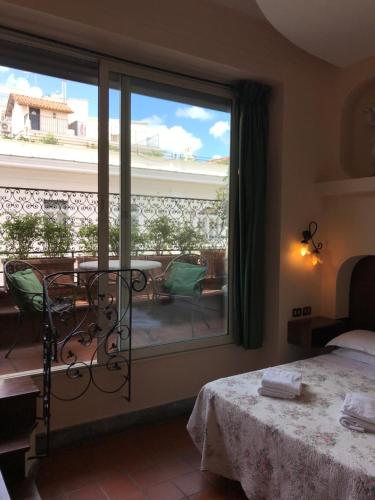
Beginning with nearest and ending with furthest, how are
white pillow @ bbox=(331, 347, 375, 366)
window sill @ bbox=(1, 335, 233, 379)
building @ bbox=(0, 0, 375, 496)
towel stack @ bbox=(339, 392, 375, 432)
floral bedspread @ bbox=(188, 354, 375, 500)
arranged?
1. floral bedspread @ bbox=(188, 354, 375, 500)
2. towel stack @ bbox=(339, 392, 375, 432)
3. building @ bbox=(0, 0, 375, 496)
4. window sill @ bbox=(1, 335, 233, 379)
5. white pillow @ bbox=(331, 347, 375, 366)

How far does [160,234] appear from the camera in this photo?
302cm

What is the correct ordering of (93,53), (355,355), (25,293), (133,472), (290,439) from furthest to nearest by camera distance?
(25,293)
(355,355)
(93,53)
(133,472)
(290,439)

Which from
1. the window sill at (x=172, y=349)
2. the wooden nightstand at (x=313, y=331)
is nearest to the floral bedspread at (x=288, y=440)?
the wooden nightstand at (x=313, y=331)

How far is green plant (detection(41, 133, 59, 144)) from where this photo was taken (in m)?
2.78

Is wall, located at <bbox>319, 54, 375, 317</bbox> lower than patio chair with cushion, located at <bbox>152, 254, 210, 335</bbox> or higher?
higher

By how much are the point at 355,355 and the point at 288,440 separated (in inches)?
50.3

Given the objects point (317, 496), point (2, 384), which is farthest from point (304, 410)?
point (2, 384)

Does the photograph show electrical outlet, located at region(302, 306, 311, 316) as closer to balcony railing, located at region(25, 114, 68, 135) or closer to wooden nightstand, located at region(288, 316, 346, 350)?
wooden nightstand, located at region(288, 316, 346, 350)

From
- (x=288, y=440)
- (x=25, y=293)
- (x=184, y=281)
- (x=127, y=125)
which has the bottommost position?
(x=288, y=440)

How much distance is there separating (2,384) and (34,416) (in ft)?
0.87

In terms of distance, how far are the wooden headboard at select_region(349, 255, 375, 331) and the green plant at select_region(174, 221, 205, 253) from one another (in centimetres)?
140

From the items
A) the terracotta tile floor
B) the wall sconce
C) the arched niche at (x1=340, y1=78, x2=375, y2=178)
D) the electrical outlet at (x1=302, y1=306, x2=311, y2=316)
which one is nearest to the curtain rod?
the arched niche at (x1=340, y1=78, x2=375, y2=178)

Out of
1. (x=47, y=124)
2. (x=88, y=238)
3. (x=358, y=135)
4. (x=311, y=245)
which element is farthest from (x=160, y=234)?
(x=358, y=135)

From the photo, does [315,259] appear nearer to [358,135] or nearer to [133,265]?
[358,135]
